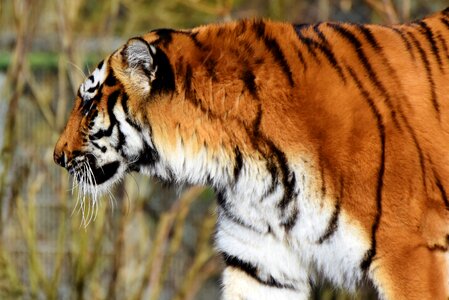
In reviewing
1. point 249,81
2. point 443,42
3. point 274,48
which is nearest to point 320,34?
point 274,48

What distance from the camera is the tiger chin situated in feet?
9.91

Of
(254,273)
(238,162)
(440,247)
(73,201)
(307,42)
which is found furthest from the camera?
(73,201)

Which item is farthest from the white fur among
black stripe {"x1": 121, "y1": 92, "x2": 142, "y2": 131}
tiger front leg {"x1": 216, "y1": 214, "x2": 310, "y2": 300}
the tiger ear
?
the tiger ear

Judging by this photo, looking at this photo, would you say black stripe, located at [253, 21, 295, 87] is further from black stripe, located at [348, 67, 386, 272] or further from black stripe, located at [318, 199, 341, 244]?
black stripe, located at [318, 199, 341, 244]

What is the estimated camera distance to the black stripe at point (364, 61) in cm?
309

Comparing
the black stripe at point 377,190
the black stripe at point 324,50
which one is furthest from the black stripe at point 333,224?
the black stripe at point 324,50

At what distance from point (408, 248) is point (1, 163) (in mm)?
2710

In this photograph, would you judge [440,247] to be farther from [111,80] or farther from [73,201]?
[73,201]

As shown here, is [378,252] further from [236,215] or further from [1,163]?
[1,163]

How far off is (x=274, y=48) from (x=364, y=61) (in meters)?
0.27

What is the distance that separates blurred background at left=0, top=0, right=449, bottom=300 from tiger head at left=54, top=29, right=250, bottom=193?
222 millimetres

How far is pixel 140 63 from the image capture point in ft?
10.4

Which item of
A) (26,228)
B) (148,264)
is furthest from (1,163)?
(148,264)

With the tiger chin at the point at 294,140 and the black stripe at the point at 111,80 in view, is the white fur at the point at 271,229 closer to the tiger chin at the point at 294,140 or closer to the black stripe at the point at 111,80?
the tiger chin at the point at 294,140
